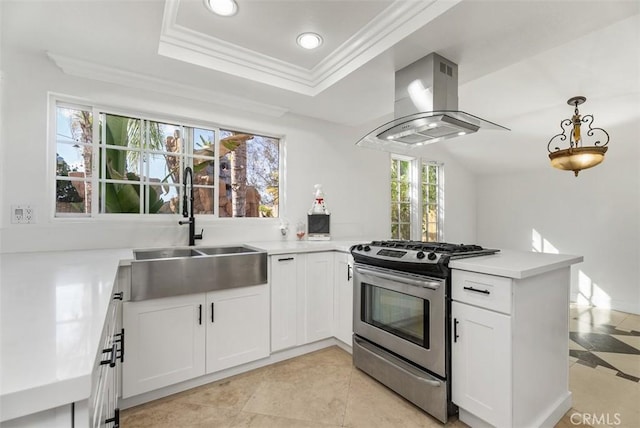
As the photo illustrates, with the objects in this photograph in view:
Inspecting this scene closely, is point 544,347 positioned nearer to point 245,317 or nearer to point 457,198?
point 245,317

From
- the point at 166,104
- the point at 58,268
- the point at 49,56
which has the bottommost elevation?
the point at 58,268

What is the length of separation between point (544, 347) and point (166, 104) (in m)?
3.17

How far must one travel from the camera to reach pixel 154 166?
255cm

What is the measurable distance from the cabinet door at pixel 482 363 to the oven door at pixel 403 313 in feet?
0.29

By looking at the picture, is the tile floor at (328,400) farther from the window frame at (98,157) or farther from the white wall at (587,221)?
→ the white wall at (587,221)

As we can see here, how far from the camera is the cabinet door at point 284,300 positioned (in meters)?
2.37

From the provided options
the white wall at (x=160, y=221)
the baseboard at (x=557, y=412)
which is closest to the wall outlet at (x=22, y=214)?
the white wall at (x=160, y=221)

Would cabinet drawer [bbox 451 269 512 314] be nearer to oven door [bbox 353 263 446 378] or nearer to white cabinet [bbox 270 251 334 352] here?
oven door [bbox 353 263 446 378]

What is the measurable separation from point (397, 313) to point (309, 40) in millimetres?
2023

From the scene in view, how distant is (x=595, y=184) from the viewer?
4.05 meters

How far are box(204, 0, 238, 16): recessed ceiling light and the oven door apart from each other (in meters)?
1.92

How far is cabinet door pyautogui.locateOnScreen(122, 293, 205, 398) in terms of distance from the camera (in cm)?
182

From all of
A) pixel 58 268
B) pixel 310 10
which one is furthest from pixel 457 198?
pixel 58 268

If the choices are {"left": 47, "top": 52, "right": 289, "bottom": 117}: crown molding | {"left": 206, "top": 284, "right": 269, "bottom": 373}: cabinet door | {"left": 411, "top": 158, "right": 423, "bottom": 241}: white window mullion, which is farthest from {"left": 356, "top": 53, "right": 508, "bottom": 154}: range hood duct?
{"left": 411, "top": 158, "right": 423, "bottom": 241}: white window mullion
